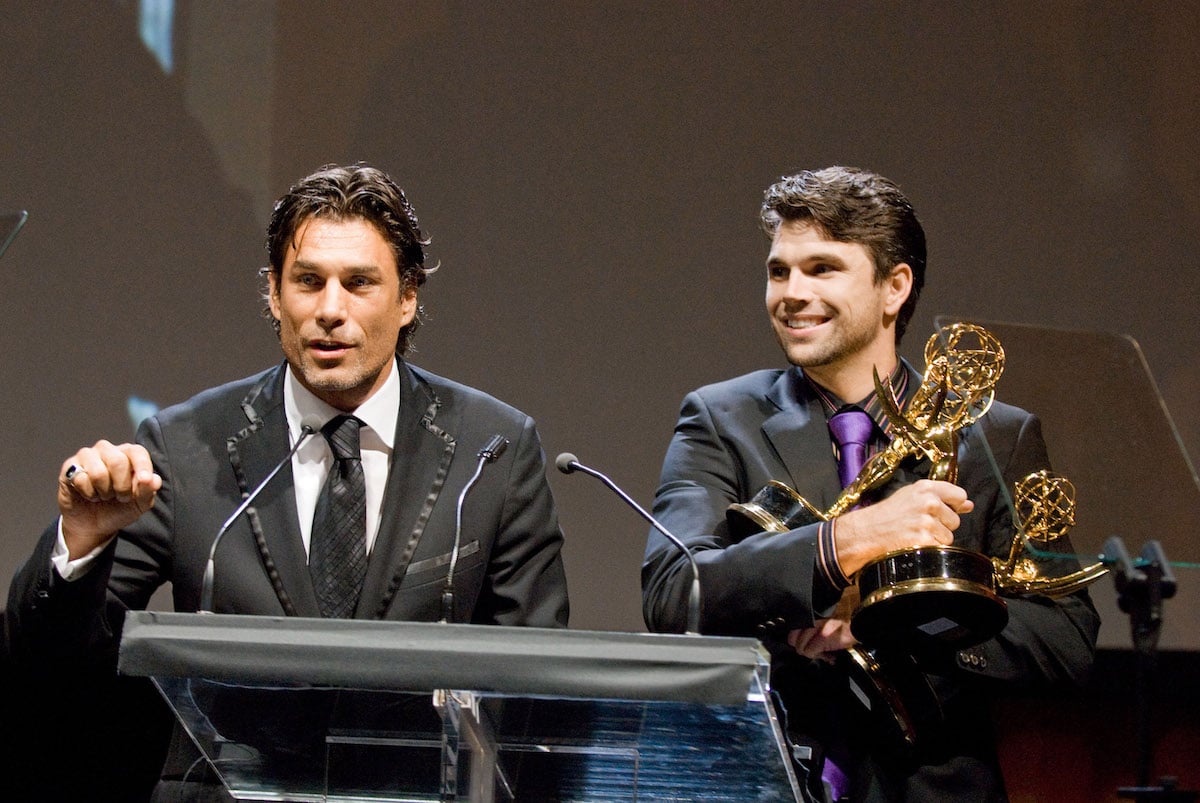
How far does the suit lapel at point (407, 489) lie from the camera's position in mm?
2705

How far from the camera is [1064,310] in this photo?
4.10 meters

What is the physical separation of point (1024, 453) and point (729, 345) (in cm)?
137

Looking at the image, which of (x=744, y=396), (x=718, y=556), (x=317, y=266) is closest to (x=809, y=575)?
(x=718, y=556)

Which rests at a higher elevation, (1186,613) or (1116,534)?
(1116,534)

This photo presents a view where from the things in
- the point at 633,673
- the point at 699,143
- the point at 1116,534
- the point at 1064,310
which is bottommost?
the point at 633,673

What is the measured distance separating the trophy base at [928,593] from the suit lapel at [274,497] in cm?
102

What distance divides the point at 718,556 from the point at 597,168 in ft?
5.87

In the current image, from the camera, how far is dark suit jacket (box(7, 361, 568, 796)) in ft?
8.77

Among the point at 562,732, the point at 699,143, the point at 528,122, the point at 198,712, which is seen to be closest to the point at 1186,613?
the point at 699,143

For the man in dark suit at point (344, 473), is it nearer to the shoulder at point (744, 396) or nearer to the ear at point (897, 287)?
the shoulder at point (744, 396)

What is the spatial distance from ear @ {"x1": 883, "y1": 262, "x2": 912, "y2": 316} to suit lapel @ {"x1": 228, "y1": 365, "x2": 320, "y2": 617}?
→ 130cm

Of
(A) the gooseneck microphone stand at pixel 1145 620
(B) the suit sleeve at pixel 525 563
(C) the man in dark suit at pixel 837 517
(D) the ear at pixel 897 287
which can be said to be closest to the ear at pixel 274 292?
(B) the suit sleeve at pixel 525 563

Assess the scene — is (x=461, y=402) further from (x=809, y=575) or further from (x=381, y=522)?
(x=809, y=575)

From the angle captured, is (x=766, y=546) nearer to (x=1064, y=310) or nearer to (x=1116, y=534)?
(x=1116, y=534)
